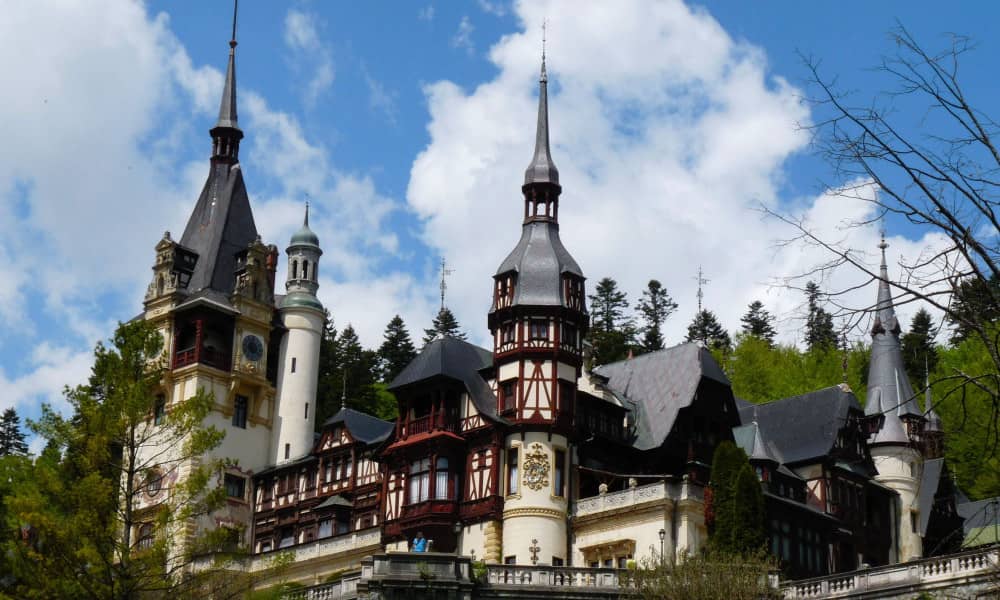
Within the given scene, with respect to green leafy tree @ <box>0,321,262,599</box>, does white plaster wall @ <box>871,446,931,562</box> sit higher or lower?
higher

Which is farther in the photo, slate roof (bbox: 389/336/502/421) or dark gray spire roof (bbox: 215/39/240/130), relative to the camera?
dark gray spire roof (bbox: 215/39/240/130)

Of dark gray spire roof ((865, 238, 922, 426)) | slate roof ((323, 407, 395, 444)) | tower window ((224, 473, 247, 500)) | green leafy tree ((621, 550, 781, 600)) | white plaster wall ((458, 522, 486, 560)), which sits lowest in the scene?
green leafy tree ((621, 550, 781, 600))

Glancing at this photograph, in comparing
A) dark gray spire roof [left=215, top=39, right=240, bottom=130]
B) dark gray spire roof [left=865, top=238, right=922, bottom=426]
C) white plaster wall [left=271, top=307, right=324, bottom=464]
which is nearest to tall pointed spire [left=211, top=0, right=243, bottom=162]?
dark gray spire roof [left=215, top=39, right=240, bottom=130]

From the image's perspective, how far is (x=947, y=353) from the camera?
79.4 metres

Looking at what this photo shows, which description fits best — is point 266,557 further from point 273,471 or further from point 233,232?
point 233,232

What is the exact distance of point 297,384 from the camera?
67.0m

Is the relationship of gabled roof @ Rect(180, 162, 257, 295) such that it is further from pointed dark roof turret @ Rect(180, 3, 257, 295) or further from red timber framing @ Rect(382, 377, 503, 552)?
red timber framing @ Rect(382, 377, 503, 552)

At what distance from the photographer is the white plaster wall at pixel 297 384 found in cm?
6575

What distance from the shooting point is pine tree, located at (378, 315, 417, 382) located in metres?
92.2

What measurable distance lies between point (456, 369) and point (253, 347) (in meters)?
16.7

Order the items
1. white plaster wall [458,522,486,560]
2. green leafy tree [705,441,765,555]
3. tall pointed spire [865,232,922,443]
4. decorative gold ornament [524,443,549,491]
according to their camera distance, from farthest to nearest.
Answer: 1. tall pointed spire [865,232,922,443]
2. decorative gold ornament [524,443,549,491]
3. white plaster wall [458,522,486,560]
4. green leafy tree [705,441,765,555]

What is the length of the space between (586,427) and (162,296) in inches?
943

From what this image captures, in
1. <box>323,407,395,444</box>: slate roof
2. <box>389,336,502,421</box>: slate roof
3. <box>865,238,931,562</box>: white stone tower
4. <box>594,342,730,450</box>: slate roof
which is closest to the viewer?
<box>389,336,502,421</box>: slate roof

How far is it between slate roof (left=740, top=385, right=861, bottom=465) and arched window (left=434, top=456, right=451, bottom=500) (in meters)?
13.8
